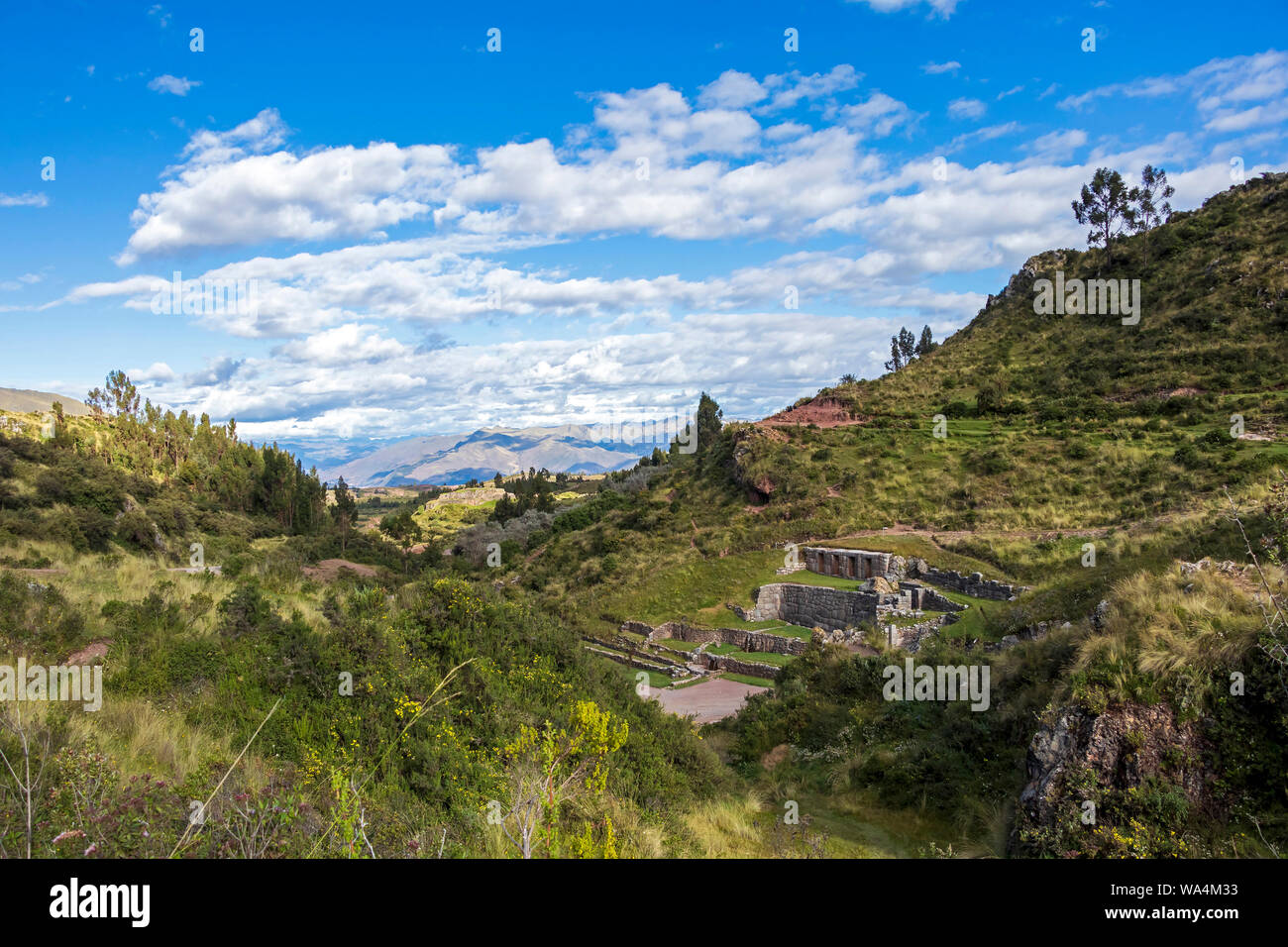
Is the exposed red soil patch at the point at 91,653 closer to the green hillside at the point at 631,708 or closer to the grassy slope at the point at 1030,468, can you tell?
the green hillside at the point at 631,708

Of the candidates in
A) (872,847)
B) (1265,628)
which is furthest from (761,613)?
(1265,628)

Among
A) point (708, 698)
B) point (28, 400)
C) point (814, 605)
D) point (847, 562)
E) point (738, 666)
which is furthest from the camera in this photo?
point (28, 400)

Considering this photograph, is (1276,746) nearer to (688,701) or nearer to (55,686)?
(55,686)

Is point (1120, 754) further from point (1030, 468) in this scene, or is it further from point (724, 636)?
point (1030, 468)

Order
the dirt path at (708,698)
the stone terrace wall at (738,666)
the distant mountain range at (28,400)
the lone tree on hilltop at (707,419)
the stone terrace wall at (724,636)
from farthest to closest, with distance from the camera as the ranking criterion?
the distant mountain range at (28,400) → the lone tree on hilltop at (707,419) → the stone terrace wall at (724,636) → the stone terrace wall at (738,666) → the dirt path at (708,698)

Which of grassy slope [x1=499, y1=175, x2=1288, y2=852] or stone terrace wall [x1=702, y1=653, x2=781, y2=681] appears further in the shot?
grassy slope [x1=499, y1=175, x2=1288, y2=852]

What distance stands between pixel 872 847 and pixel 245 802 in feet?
21.6

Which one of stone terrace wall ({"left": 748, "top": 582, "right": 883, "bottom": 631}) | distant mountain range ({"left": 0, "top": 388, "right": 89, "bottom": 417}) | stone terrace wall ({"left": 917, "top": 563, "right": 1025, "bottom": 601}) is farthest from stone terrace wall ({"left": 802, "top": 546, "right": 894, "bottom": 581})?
distant mountain range ({"left": 0, "top": 388, "right": 89, "bottom": 417})

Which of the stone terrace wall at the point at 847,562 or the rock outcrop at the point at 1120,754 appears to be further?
the stone terrace wall at the point at 847,562

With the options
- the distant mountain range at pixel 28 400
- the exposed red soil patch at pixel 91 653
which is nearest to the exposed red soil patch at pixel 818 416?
the exposed red soil patch at pixel 91 653

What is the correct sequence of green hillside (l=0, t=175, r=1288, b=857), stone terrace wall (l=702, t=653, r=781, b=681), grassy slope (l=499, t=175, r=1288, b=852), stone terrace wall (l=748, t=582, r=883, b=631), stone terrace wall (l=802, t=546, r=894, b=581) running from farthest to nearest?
stone terrace wall (l=802, t=546, r=894, b=581)
stone terrace wall (l=748, t=582, r=883, b=631)
grassy slope (l=499, t=175, r=1288, b=852)
stone terrace wall (l=702, t=653, r=781, b=681)
green hillside (l=0, t=175, r=1288, b=857)

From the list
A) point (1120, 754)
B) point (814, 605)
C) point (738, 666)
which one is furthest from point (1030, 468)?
point (1120, 754)

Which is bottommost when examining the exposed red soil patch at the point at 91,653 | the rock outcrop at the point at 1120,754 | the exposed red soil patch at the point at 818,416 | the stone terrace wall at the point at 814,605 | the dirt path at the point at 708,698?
the dirt path at the point at 708,698

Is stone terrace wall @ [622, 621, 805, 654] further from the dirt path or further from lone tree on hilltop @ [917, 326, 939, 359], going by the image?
lone tree on hilltop @ [917, 326, 939, 359]
